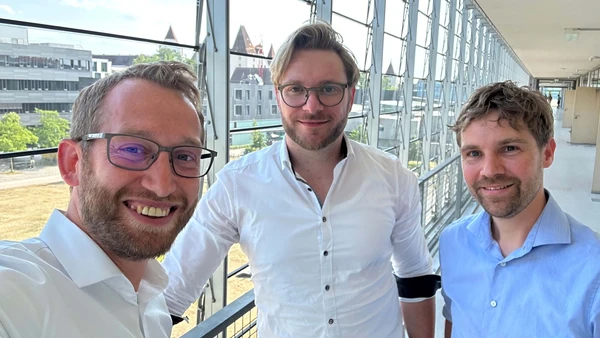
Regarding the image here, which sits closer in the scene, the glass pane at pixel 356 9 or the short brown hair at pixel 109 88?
the short brown hair at pixel 109 88

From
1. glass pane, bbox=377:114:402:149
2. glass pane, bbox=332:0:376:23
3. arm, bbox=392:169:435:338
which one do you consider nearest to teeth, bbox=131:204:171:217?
arm, bbox=392:169:435:338

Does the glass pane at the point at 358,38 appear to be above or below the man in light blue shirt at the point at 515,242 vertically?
above

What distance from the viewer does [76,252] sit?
58 cm

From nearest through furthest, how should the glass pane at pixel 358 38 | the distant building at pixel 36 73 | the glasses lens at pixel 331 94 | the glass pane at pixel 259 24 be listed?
the glasses lens at pixel 331 94, the distant building at pixel 36 73, the glass pane at pixel 259 24, the glass pane at pixel 358 38

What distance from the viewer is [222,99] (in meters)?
2.42

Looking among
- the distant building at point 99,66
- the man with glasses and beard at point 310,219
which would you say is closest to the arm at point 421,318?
the man with glasses and beard at point 310,219

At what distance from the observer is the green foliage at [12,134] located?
68.2 inches

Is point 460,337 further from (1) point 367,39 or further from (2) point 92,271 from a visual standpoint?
(1) point 367,39

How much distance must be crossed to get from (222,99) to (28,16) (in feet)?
3.08

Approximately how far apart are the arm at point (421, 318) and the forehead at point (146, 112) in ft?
2.40

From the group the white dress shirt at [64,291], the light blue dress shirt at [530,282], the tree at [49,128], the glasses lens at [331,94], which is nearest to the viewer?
the white dress shirt at [64,291]

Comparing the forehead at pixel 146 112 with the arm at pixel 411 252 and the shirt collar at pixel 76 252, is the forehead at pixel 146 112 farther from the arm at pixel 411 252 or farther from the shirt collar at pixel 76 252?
the arm at pixel 411 252

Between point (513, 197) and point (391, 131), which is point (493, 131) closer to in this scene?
point (513, 197)

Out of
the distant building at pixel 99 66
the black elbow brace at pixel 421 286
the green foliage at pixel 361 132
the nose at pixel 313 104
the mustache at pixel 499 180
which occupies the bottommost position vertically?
the black elbow brace at pixel 421 286
